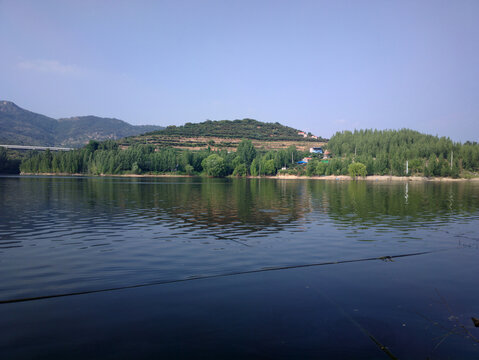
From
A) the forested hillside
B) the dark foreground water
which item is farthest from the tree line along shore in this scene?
the dark foreground water

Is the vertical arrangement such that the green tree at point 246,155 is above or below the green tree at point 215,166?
above

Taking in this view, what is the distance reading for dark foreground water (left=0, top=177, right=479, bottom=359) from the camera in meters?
7.87

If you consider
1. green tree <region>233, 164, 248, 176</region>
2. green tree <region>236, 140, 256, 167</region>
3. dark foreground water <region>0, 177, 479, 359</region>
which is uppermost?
green tree <region>236, 140, 256, 167</region>

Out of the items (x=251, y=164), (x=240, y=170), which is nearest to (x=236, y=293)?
(x=240, y=170)

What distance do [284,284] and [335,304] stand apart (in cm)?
226

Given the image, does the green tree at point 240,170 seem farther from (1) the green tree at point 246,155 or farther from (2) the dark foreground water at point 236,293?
(2) the dark foreground water at point 236,293

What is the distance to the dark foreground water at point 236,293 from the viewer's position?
7871mm

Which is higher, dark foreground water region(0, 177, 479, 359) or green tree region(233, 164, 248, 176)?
green tree region(233, 164, 248, 176)

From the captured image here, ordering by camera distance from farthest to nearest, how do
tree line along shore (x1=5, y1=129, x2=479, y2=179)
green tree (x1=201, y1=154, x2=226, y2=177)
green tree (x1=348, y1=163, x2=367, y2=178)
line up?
green tree (x1=201, y1=154, x2=226, y2=177) < tree line along shore (x1=5, y1=129, x2=479, y2=179) < green tree (x1=348, y1=163, x2=367, y2=178)

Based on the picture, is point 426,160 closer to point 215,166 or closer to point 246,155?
point 246,155

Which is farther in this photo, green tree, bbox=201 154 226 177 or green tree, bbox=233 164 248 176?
green tree, bbox=233 164 248 176

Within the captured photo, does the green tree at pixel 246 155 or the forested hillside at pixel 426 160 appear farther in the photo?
the green tree at pixel 246 155

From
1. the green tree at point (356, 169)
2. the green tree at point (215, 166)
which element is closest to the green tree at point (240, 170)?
the green tree at point (215, 166)

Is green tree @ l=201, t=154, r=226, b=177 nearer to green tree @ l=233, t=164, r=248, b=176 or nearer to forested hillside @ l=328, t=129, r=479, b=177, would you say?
green tree @ l=233, t=164, r=248, b=176
